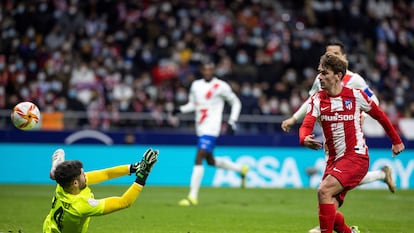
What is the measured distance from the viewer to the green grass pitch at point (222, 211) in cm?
1133

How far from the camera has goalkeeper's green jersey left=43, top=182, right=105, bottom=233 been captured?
27.7ft

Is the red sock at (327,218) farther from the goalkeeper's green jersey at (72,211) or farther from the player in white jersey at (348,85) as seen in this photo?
the goalkeeper's green jersey at (72,211)

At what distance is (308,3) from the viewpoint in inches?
1247

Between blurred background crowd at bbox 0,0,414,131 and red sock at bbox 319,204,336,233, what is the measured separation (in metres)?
14.5

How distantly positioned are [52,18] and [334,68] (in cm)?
1950

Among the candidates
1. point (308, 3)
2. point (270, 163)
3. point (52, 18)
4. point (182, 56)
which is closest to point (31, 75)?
point (52, 18)

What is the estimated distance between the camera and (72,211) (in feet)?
27.9

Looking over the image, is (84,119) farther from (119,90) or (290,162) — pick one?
(290,162)

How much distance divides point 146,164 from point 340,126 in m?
2.49

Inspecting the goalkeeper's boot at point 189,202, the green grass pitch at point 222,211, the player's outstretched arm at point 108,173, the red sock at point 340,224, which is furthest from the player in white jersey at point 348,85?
the goalkeeper's boot at point 189,202

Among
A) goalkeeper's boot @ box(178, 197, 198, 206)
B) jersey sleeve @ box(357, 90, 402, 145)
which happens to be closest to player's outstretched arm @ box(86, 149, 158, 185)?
jersey sleeve @ box(357, 90, 402, 145)

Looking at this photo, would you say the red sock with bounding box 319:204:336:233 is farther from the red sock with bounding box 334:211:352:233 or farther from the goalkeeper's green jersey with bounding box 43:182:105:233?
the goalkeeper's green jersey with bounding box 43:182:105:233

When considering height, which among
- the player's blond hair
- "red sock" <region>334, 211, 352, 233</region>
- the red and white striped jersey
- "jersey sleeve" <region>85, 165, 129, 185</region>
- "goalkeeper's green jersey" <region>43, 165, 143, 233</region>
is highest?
the player's blond hair

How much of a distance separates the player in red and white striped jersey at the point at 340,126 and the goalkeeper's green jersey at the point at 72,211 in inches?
103
